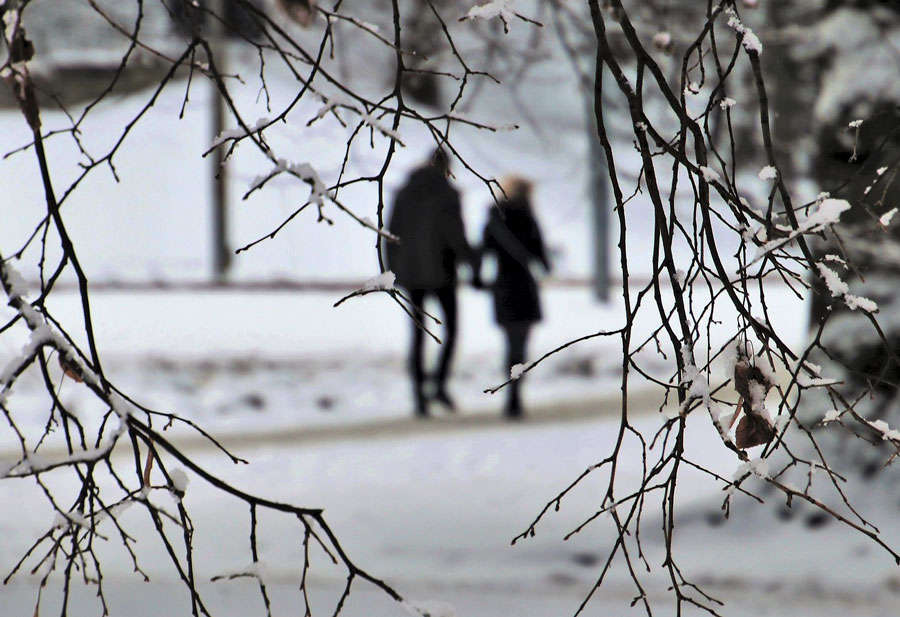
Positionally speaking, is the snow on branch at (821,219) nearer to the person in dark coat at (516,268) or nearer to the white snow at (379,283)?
the white snow at (379,283)

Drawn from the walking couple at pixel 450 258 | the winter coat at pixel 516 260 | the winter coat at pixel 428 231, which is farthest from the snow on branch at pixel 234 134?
the winter coat at pixel 516 260

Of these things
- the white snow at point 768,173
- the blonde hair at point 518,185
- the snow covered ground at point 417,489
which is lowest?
the snow covered ground at point 417,489

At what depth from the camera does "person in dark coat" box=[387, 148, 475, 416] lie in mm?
6828

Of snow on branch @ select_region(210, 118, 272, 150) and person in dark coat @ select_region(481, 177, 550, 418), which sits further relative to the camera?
person in dark coat @ select_region(481, 177, 550, 418)

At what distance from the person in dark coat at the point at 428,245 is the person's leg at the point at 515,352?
402 mm

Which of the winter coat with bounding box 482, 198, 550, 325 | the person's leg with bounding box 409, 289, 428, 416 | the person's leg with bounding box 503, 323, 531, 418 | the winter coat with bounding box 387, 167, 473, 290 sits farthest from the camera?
the person's leg with bounding box 503, 323, 531, 418

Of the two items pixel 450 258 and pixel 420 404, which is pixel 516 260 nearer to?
pixel 450 258

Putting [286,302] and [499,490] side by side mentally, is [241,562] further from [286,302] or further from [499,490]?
[286,302]

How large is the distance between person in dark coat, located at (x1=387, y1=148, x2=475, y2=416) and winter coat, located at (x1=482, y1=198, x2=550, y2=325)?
246 millimetres

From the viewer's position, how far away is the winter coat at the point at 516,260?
7105 millimetres

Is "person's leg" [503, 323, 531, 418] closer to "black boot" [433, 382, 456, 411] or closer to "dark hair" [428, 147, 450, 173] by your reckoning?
"black boot" [433, 382, 456, 411]

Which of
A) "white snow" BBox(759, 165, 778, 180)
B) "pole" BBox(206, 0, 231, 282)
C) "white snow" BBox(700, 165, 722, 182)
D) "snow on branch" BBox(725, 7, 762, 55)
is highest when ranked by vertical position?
"pole" BBox(206, 0, 231, 282)

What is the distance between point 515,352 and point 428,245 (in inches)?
42.7

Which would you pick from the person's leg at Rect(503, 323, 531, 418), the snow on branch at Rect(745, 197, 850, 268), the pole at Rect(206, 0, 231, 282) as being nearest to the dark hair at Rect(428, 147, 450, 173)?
the snow on branch at Rect(745, 197, 850, 268)
